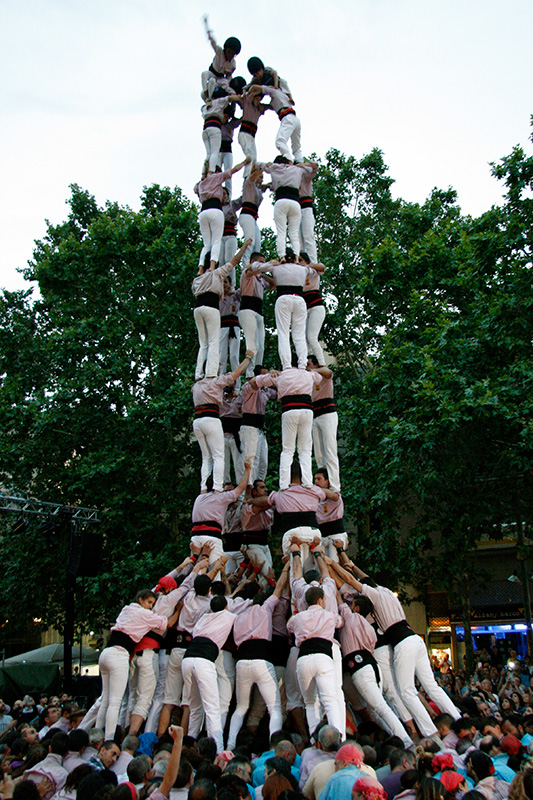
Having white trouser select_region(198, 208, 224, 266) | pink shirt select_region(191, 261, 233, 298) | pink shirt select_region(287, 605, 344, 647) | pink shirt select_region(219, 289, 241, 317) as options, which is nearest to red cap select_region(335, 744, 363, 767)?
pink shirt select_region(287, 605, 344, 647)

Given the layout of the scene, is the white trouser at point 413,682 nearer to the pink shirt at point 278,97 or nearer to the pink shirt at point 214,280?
the pink shirt at point 214,280

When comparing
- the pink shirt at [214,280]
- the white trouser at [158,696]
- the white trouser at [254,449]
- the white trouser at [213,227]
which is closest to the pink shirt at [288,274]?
the pink shirt at [214,280]

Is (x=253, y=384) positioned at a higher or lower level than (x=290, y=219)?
lower

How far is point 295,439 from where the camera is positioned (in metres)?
9.59

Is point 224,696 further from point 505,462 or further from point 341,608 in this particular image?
point 505,462

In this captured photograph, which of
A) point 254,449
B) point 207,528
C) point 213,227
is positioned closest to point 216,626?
point 207,528

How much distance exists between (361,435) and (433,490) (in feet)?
9.32

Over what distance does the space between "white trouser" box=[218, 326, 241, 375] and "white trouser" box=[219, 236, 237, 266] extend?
1311mm

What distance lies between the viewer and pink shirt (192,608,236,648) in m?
7.17

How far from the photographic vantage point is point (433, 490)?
15.3m

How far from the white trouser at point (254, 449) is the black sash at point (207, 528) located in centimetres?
104

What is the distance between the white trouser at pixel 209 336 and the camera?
10.6m

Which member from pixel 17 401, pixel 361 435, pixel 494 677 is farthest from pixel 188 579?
pixel 17 401

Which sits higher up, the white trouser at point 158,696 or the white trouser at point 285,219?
the white trouser at point 285,219
